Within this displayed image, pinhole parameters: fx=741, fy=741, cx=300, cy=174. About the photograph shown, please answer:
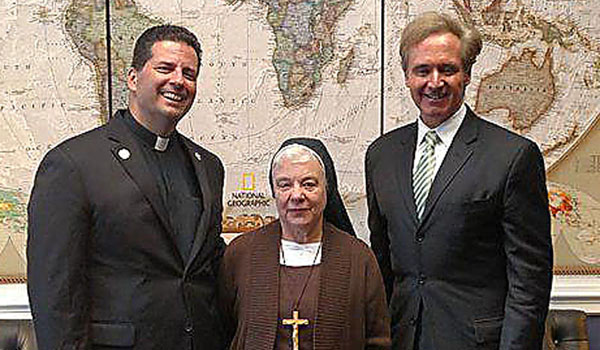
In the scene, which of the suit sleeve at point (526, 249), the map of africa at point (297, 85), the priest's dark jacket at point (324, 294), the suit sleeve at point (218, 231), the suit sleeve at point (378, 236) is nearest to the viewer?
the suit sleeve at point (526, 249)

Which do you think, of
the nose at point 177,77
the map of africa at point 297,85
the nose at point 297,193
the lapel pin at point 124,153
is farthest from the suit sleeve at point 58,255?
the map of africa at point 297,85

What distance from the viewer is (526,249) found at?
2146mm

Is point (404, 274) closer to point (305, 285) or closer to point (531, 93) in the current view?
point (305, 285)

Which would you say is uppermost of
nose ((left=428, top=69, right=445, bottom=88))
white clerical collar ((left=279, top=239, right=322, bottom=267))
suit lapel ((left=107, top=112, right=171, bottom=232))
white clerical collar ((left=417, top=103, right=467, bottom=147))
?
nose ((left=428, top=69, right=445, bottom=88))

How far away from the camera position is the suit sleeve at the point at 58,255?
199 cm

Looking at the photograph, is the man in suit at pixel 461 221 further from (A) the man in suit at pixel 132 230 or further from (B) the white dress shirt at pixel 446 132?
(A) the man in suit at pixel 132 230

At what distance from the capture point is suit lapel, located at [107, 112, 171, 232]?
214cm

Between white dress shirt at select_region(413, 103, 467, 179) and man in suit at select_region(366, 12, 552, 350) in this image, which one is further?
white dress shirt at select_region(413, 103, 467, 179)

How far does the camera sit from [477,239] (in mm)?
2193

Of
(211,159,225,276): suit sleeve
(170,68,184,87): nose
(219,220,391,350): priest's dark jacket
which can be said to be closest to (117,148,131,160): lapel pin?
(170,68,184,87): nose

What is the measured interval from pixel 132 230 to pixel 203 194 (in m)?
0.29

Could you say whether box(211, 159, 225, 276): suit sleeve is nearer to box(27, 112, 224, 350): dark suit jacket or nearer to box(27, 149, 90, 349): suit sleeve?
box(27, 112, 224, 350): dark suit jacket

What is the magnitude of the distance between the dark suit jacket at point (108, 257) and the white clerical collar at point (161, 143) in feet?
0.28

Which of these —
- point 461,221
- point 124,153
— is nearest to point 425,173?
point 461,221
